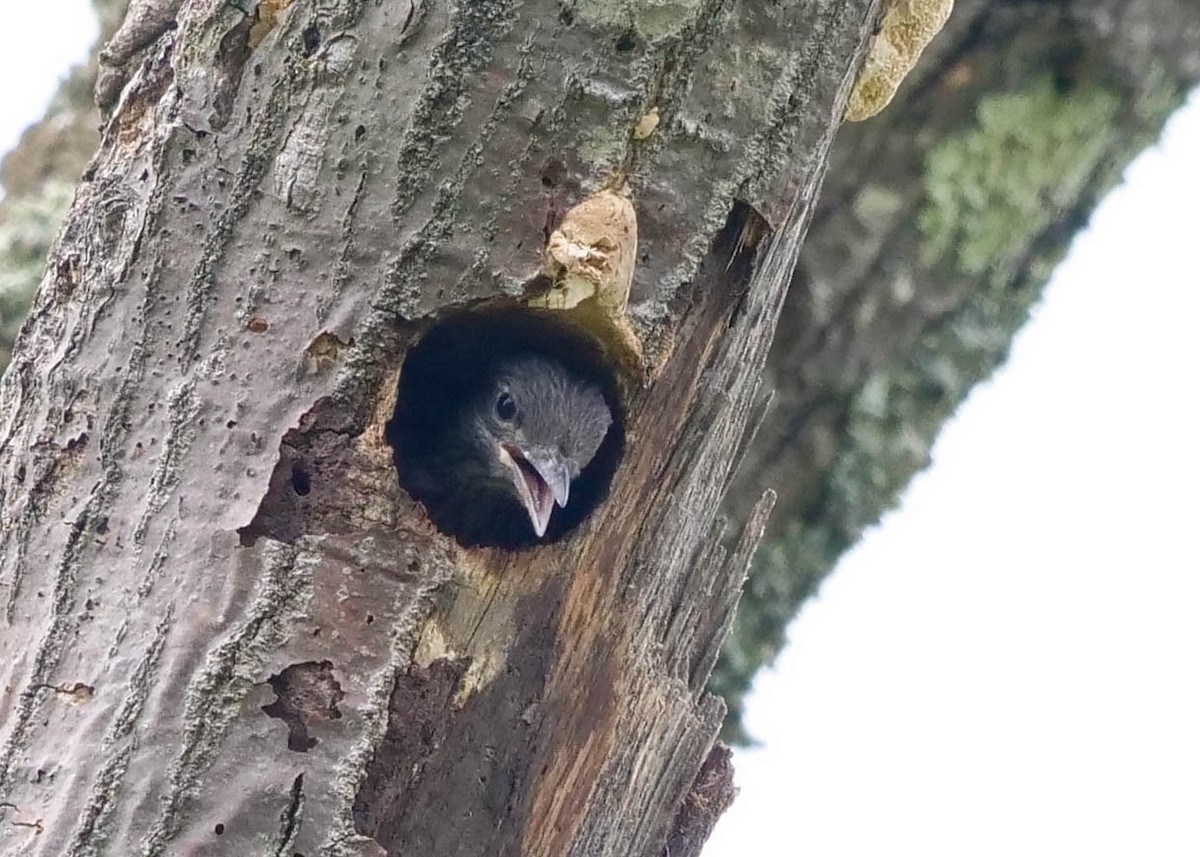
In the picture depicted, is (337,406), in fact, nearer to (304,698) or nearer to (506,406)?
(304,698)

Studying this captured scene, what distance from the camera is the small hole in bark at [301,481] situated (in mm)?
2049

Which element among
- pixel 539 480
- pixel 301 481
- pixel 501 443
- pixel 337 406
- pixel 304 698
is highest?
pixel 501 443

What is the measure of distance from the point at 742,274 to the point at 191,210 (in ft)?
2.56

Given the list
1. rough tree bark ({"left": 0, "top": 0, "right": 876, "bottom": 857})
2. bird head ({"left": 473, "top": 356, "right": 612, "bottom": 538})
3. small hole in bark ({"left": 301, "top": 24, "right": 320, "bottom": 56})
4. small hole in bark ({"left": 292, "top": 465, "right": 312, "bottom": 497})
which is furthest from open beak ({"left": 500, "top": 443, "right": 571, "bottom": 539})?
small hole in bark ({"left": 301, "top": 24, "right": 320, "bottom": 56})

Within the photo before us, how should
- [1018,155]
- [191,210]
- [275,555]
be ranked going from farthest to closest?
[1018,155]
[191,210]
[275,555]

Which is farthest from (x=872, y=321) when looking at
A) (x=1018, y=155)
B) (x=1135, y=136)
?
(x=1135, y=136)

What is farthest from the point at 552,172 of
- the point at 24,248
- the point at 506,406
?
the point at 24,248

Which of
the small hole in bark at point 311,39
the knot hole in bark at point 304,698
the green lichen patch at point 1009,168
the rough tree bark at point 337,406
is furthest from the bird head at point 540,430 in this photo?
the green lichen patch at point 1009,168

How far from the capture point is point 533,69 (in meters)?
2.08

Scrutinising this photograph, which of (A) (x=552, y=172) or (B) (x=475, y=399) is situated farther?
(B) (x=475, y=399)

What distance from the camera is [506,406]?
320cm

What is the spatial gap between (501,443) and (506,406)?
3.1 inches

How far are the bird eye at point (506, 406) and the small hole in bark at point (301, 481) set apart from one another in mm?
1096

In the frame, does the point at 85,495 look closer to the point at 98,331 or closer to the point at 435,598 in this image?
the point at 98,331
